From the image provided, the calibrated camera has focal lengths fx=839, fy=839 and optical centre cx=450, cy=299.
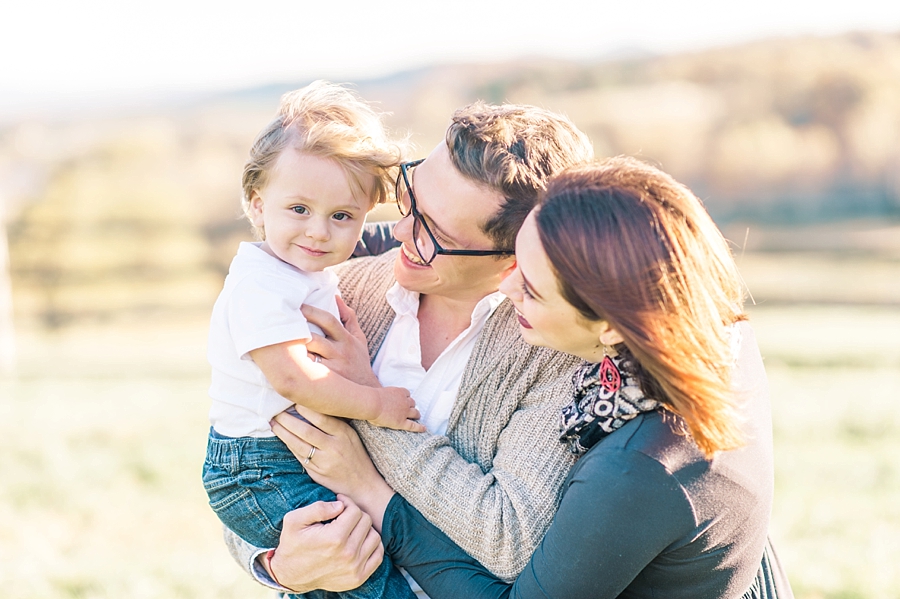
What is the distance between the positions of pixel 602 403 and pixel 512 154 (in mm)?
731

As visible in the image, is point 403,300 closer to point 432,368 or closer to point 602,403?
point 432,368

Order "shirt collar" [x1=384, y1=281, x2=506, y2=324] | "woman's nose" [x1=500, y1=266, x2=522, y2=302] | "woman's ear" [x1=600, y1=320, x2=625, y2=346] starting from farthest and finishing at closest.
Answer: "shirt collar" [x1=384, y1=281, x2=506, y2=324] < "woman's nose" [x1=500, y1=266, x2=522, y2=302] < "woman's ear" [x1=600, y1=320, x2=625, y2=346]

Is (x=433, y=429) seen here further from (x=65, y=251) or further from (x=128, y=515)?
(x=65, y=251)

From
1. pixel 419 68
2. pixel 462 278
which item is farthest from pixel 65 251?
pixel 462 278

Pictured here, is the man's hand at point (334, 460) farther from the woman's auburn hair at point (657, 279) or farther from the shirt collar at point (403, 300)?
the woman's auburn hair at point (657, 279)

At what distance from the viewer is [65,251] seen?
17562 mm

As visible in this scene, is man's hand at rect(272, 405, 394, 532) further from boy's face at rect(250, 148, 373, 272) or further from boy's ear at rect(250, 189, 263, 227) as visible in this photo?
boy's ear at rect(250, 189, 263, 227)

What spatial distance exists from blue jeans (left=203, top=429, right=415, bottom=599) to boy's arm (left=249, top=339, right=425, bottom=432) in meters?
0.18

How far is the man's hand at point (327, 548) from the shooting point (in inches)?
76.4

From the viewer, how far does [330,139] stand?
7.09 feet

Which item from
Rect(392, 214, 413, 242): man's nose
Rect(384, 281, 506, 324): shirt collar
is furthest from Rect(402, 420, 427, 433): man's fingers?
Rect(392, 214, 413, 242): man's nose

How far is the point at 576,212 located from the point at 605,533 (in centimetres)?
61

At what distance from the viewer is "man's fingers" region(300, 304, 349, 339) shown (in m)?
2.16

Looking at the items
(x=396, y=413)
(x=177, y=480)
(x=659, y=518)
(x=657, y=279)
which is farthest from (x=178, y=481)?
(x=657, y=279)
